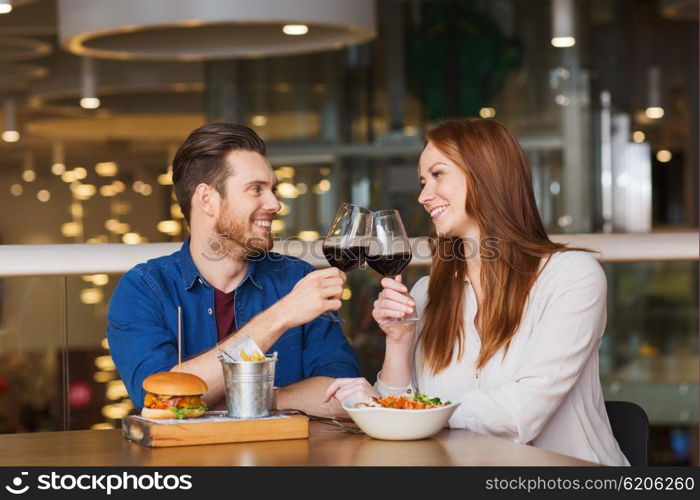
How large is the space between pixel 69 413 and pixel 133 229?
7292mm

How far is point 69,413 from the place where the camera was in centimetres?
293

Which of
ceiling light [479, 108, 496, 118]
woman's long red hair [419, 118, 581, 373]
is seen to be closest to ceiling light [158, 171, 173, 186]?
ceiling light [479, 108, 496, 118]

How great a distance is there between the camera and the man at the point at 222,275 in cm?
231

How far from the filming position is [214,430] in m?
1.75

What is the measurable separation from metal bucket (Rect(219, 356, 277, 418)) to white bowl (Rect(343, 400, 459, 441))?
16 cm

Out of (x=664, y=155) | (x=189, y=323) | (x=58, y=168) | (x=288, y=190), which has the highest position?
(x=58, y=168)

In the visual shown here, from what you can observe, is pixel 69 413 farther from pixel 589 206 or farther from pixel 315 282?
pixel 589 206

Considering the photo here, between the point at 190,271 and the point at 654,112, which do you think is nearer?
the point at 190,271

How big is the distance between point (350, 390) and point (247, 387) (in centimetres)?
24

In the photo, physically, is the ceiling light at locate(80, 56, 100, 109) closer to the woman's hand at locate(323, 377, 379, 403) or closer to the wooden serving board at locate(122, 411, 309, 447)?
the woman's hand at locate(323, 377, 379, 403)

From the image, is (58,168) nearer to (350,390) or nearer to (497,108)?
(497,108)

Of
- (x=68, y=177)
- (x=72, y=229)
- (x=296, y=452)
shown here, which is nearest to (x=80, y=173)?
(x=68, y=177)
